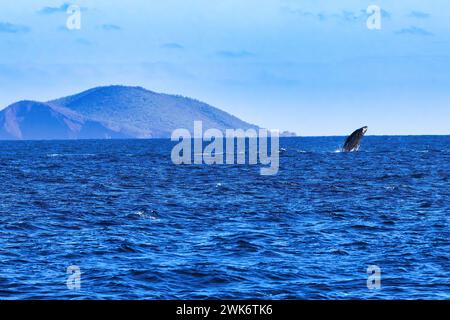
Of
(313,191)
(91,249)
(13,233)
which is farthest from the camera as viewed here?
(313,191)

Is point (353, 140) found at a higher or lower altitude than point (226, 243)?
higher

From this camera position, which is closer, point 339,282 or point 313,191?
point 339,282

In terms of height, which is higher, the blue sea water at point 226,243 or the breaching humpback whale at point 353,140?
the breaching humpback whale at point 353,140

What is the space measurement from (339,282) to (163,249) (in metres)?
7.45

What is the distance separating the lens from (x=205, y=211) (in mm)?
36781

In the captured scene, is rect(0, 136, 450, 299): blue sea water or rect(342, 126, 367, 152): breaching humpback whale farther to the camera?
rect(342, 126, 367, 152): breaching humpback whale

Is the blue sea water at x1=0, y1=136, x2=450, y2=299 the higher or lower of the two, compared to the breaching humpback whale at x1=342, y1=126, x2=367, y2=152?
lower

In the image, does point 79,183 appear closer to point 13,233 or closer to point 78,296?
point 13,233

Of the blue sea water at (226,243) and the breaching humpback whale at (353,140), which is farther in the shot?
the breaching humpback whale at (353,140)

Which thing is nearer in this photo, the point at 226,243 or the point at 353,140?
the point at 226,243

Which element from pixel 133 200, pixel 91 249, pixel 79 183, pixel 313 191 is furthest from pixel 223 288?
pixel 79 183
